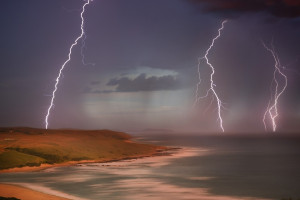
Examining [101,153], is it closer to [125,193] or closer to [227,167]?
[227,167]

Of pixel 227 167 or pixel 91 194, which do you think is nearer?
pixel 91 194

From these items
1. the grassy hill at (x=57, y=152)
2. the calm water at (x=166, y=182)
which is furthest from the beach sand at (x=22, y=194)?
the grassy hill at (x=57, y=152)

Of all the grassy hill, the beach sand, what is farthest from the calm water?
the grassy hill

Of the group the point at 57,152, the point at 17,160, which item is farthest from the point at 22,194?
the point at 57,152

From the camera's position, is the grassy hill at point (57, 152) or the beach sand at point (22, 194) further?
the grassy hill at point (57, 152)

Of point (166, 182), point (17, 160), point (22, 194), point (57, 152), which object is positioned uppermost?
point (57, 152)

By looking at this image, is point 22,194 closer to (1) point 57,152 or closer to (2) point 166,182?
(2) point 166,182

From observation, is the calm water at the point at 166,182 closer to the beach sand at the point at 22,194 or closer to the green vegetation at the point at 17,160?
the beach sand at the point at 22,194

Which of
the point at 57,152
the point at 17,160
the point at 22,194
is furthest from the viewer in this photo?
the point at 57,152

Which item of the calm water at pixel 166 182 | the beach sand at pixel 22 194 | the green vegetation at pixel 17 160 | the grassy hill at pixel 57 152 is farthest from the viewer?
the grassy hill at pixel 57 152

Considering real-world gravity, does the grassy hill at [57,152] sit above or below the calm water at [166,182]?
above

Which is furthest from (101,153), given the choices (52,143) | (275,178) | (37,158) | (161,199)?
(161,199)
